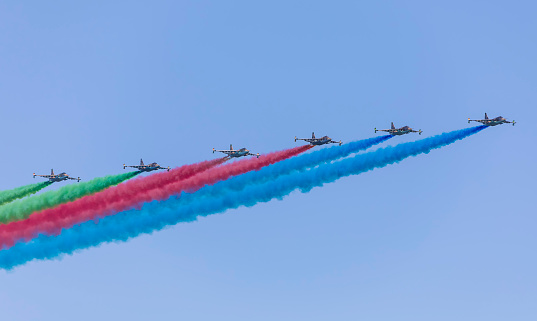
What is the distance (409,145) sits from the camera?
106 m

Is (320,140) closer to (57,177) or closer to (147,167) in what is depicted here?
(147,167)

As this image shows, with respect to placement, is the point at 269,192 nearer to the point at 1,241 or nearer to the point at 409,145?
the point at 409,145

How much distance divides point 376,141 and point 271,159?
1033cm

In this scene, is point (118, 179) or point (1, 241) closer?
point (1, 241)

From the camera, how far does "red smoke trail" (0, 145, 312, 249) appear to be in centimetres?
10556

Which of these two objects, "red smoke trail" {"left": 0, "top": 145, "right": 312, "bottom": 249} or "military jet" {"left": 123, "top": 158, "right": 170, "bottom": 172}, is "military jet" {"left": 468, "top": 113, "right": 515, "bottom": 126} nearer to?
"red smoke trail" {"left": 0, "top": 145, "right": 312, "bottom": 249}

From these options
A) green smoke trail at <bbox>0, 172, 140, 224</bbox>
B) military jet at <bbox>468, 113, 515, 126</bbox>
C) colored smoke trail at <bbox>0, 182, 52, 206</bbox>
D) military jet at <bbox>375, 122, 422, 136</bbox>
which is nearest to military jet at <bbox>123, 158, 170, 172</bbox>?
green smoke trail at <bbox>0, 172, 140, 224</bbox>

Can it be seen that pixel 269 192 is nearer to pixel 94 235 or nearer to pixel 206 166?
pixel 206 166

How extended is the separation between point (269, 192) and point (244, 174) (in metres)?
3.90

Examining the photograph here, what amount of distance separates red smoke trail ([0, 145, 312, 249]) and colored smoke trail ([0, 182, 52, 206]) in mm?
7833

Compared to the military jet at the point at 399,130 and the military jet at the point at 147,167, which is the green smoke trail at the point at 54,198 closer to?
the military jet at the point at 147,167

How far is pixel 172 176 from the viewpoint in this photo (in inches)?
4326

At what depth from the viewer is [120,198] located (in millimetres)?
108062

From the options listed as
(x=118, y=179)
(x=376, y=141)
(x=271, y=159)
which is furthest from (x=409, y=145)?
(x=118, y=179)
